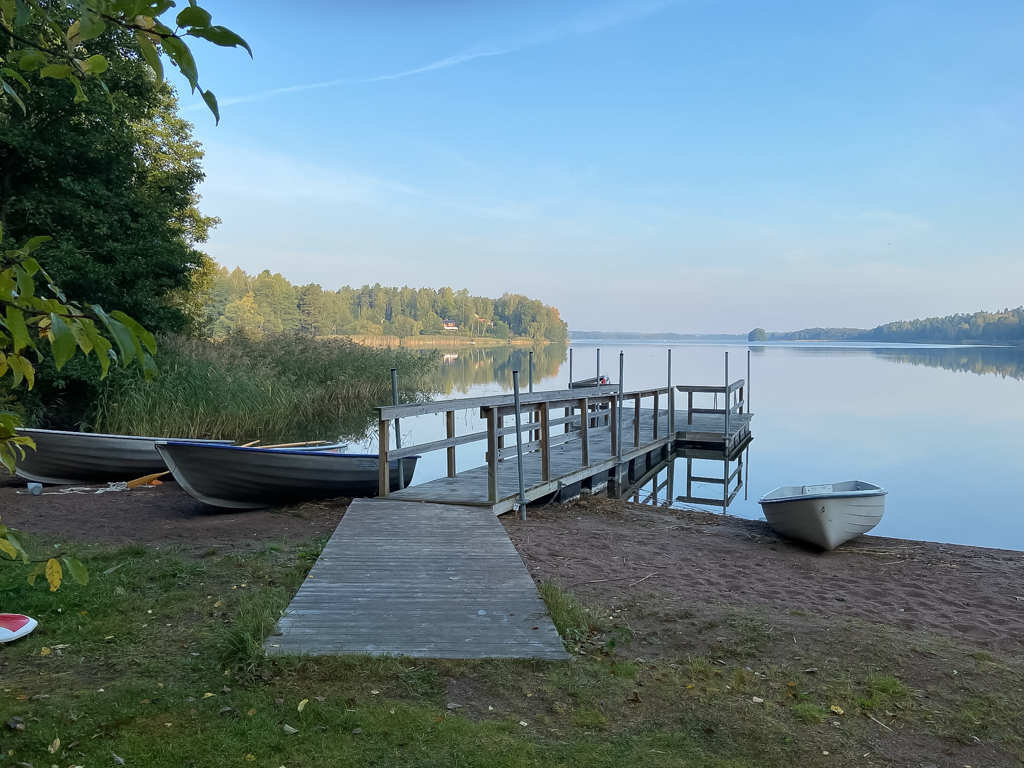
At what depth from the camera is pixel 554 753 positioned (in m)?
2.90

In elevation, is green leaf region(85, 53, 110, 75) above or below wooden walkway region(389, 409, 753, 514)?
above

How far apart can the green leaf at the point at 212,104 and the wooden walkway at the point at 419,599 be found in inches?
123

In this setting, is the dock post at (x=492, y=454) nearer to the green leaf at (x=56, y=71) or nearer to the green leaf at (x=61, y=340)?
the green leaf at (x=56, y=71)

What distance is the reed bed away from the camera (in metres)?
12.9

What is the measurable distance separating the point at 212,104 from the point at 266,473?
24.6 feet

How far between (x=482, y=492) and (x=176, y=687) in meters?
5.15

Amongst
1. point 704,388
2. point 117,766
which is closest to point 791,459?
point 704,388

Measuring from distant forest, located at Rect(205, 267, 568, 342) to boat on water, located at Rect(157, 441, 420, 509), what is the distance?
243 feet

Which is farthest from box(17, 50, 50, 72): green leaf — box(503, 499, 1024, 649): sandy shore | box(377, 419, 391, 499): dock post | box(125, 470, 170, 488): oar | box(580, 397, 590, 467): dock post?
box(125, 470, 170, 488): oar

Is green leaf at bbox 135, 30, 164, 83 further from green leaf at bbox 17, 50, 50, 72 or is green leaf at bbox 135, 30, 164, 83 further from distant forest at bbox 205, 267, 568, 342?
distant forest at bbox 205, 267, 568, 342

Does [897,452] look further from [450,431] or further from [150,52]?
[150,52]

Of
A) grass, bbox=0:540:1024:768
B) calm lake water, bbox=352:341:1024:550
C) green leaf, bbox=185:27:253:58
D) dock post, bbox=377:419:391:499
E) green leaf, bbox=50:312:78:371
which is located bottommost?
calm lake water, bbox=352:341:1024:550

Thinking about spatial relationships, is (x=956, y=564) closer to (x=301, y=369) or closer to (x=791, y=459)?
(x=791, y=459)

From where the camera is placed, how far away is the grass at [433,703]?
114 inches
